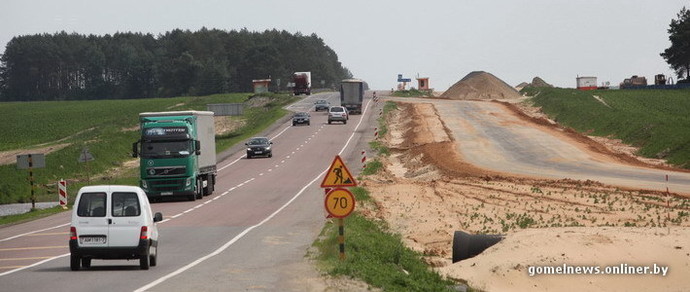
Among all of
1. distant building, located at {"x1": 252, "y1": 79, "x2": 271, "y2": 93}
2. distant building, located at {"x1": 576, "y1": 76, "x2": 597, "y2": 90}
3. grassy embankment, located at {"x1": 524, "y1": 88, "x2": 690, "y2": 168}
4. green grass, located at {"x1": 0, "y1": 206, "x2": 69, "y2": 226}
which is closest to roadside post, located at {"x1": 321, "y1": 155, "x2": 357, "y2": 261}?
green grass, located at {"x1": 0, "y1": 206, "x2": 69, "y2": 226}

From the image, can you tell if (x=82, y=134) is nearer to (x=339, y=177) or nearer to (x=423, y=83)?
(x=423, y=83)

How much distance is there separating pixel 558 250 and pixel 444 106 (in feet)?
295

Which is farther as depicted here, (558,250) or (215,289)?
(558,250)

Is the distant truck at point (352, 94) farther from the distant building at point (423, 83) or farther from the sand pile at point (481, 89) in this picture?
the distant building at point (423, 83)

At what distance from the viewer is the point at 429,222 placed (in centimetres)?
3653

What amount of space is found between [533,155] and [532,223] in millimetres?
31750

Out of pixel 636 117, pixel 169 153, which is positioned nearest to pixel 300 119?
pixel 636 117

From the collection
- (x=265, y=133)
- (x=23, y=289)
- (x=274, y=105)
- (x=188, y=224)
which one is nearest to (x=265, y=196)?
(x=188, y=224)

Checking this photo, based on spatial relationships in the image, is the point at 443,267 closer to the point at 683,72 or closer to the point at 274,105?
the point at 274,105

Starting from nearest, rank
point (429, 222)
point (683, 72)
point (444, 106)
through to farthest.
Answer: point (429, 222) < point (444, 106) < point (683, 72)

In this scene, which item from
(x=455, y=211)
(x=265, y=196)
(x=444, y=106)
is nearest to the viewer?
(x=455, y=211)

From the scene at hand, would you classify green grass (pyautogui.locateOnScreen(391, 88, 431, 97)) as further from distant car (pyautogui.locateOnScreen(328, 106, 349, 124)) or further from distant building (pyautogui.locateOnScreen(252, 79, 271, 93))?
distant car (pyautogui.locateOnScreen(328, 106, 349, 124))

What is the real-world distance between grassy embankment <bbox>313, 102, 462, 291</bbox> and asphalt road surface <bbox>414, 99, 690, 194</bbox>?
695 inches

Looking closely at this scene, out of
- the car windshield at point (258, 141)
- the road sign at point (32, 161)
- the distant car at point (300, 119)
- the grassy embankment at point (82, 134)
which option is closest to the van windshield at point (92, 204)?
the road sign at point (32, 161)
